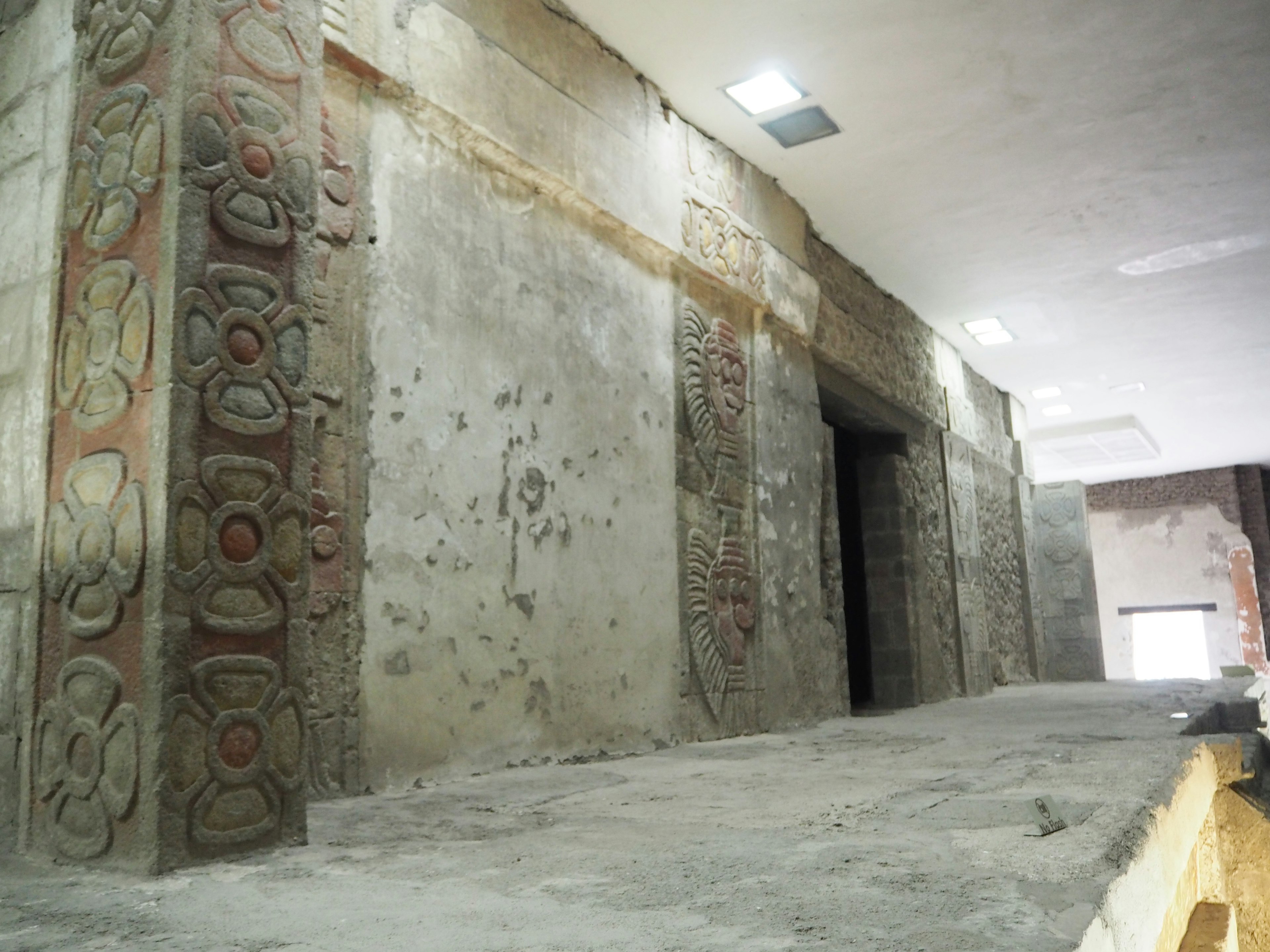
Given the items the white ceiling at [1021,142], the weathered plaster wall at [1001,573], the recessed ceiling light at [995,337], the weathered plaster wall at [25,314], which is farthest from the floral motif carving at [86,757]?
the weathered plaster wall at [1001,573]

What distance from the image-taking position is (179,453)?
183 centimetres

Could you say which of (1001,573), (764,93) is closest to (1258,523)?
(1001,573)

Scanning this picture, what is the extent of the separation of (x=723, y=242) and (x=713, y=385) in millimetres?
729

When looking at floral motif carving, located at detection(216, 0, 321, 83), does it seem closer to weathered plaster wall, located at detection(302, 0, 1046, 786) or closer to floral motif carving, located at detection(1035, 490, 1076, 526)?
weathered plaster wall, located at detection(302, 0, 1046, 786)

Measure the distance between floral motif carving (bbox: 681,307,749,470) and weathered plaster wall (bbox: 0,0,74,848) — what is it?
2.62 m

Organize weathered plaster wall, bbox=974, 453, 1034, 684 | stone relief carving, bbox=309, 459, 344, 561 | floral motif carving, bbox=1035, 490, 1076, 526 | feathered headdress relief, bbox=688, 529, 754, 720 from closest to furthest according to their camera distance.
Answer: stone relief carving, bbox=309, 459, 344, 561, feathered headdress relief, bbox=688, 529, 754, 720, weathered plaster wall, bbox=974, 453, 1034, 684, floral motif carving, bbox=1035, 490, 1076, 526

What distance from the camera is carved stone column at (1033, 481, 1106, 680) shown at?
9.39 metres

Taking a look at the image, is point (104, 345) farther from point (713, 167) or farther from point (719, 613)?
point (713, 167)

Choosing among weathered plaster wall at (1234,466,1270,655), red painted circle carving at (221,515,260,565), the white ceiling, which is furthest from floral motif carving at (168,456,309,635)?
weathered plaster wall at (1234,466,1270,655)

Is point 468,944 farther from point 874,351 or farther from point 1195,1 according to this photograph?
point 874,351

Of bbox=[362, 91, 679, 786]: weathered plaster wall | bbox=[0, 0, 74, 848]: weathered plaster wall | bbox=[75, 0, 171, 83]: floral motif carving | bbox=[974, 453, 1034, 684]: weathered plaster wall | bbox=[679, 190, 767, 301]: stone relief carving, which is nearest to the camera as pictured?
bbox=[75, 0, 171, 83]: floral motif carving

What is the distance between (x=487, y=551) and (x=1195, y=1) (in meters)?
3.46

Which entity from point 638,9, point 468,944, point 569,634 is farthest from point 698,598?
point 468,944

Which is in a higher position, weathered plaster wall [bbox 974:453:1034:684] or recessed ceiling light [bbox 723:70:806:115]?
recessed ceiling light [bbox 723:70:806:115]
